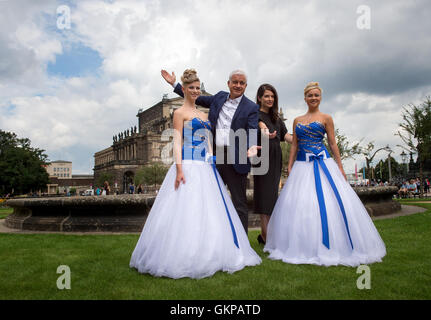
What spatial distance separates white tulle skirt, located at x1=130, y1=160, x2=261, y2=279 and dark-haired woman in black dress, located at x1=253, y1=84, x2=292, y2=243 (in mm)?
1059

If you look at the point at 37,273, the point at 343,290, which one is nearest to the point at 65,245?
the point at 37,273

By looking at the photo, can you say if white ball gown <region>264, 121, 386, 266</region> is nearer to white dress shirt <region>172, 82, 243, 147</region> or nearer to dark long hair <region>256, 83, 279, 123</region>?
dark long hair <region>256, 83, 279, 123</region>

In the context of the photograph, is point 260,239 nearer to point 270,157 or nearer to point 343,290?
point 270,157

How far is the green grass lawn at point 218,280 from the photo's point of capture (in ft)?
10.1

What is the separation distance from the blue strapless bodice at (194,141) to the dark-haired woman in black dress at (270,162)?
1036 mm

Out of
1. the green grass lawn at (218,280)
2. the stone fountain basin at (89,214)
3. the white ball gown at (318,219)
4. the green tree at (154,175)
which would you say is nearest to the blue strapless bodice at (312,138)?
the white ball gown at (318,219)

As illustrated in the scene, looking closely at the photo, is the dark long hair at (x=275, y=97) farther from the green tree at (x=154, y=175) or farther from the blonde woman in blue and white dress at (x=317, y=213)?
the green tree at (x=154, y=175)

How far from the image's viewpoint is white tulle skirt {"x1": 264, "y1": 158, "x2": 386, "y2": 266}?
4168 mm

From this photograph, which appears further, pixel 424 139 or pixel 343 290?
pixel 424 139


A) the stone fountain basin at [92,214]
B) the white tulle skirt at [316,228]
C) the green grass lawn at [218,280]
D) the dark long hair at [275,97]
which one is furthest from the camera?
the stone fountain basin at [92,214]

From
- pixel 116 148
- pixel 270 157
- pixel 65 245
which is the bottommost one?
pixel 65 245

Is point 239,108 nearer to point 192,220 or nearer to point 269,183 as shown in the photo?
point 269,183

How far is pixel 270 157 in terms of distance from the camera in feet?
16.9
